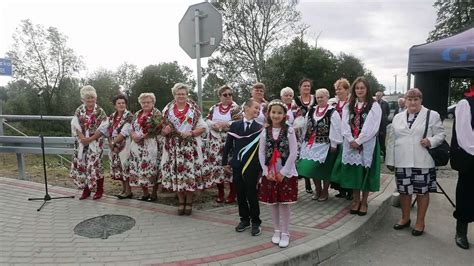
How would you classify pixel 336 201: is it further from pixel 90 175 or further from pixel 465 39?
pixel 90 175

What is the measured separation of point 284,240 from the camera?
4.03 m

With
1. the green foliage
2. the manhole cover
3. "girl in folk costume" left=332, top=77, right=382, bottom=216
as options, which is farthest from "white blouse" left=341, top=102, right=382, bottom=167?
the green foliage

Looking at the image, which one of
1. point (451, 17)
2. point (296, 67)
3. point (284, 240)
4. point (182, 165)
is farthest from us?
point (451, 17)

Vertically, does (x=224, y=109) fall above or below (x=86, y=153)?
above

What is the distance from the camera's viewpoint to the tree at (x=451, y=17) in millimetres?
35812

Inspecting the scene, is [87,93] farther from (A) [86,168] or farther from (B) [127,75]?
(B) [127,75]

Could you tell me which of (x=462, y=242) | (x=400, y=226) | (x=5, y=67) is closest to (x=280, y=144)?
(x=400, y=226)

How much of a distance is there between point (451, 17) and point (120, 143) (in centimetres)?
4198

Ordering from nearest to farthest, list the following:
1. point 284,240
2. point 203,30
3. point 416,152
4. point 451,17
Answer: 1. point 284,240
2. point 416,152
3. point 203,30
4. point 451,17

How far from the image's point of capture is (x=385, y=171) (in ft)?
28.5

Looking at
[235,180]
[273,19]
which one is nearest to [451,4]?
[273,19]

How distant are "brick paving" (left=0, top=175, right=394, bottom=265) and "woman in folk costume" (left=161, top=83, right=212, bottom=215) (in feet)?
1.45

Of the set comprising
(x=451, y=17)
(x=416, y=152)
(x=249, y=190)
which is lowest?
(x=249, y=190)

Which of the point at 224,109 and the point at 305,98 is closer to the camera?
the point at 224,109
